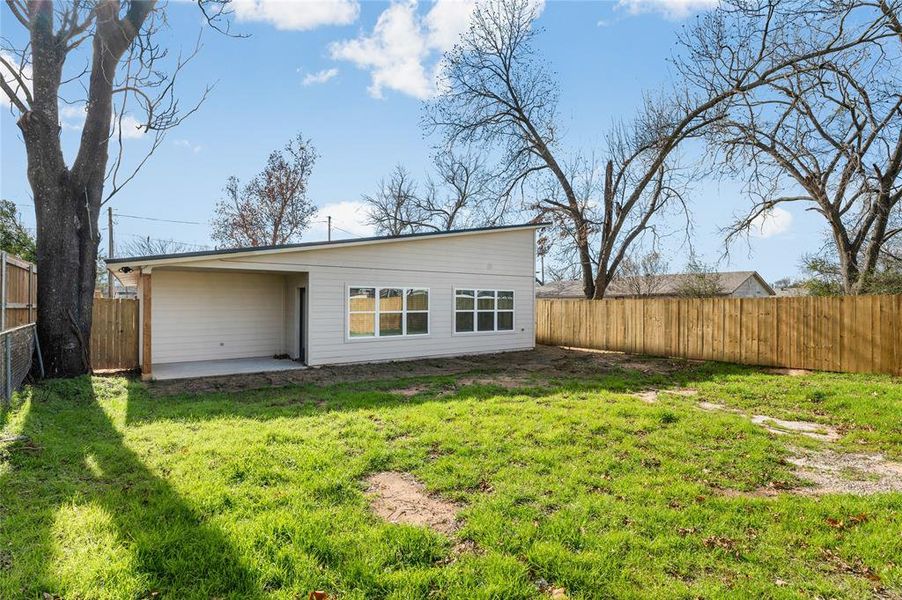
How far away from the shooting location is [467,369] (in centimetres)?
1102

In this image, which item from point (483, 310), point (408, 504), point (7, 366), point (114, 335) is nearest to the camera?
point (408, 504)

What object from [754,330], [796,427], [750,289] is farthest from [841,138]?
[750,289]

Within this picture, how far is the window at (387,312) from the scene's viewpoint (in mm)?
11664

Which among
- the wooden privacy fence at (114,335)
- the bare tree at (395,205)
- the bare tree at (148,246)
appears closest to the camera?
the wooden privacy fence at (114,335)

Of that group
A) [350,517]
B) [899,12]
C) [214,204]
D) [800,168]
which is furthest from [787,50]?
[214,204]

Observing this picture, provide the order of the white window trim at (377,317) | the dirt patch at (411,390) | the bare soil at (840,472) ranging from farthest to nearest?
the white window trim at (377,317), the dirt patch at (411,390), the bare soil at (840,472)

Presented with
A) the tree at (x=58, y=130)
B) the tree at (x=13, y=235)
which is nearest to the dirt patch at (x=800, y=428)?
the tree at (x=58, y=130)

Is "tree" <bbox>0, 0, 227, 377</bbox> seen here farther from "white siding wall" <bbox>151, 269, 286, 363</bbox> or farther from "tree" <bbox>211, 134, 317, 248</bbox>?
"tree" <bbox>211, 134, 317, 248</bbox>

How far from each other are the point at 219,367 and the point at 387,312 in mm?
4081

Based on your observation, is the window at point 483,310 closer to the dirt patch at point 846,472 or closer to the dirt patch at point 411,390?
the dirt patch at point 411,390

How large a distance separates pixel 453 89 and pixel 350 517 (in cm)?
1858

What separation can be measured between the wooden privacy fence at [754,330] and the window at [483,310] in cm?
256

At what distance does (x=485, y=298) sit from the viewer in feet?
46.4

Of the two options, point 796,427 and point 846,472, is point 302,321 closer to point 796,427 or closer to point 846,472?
point 796,427
